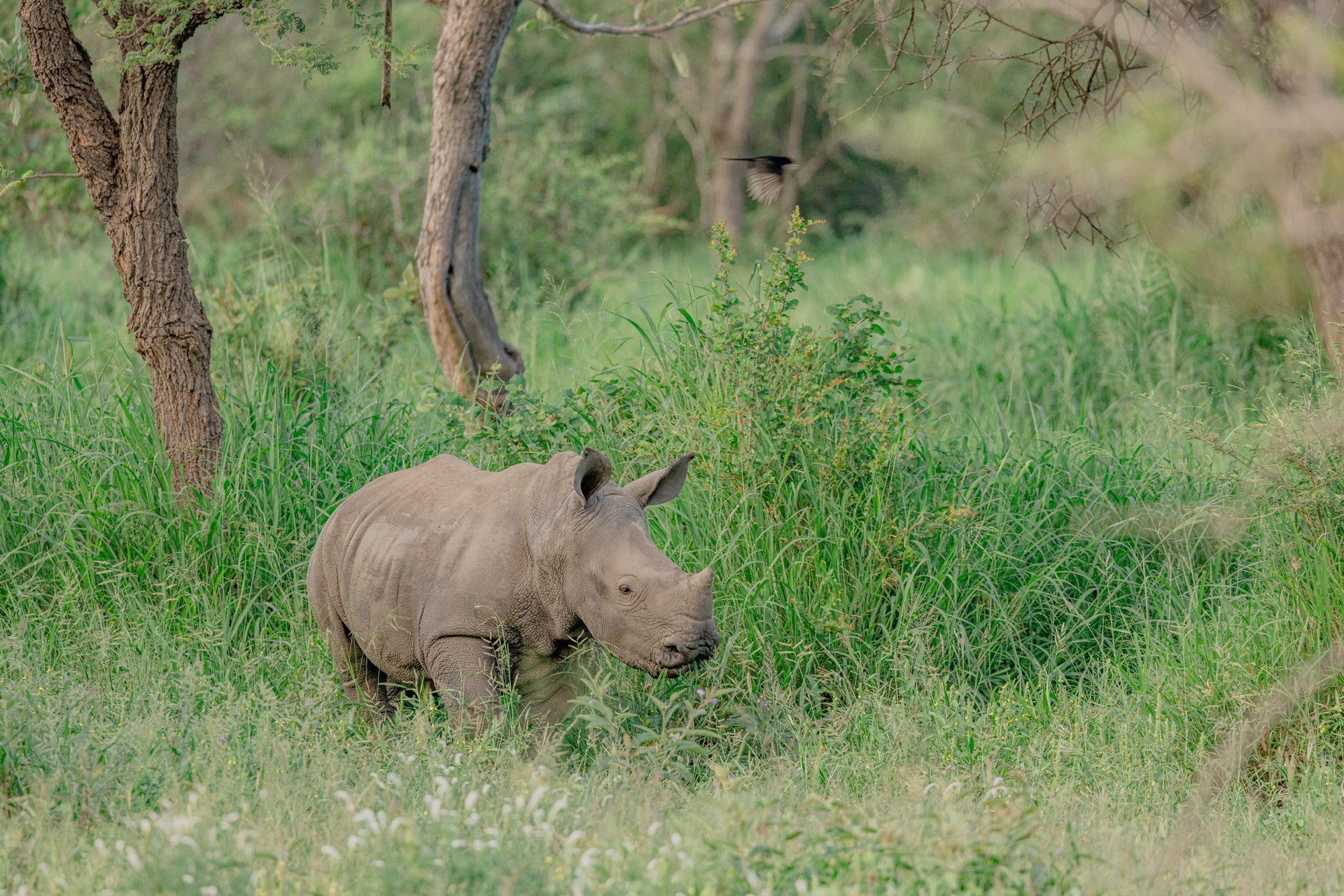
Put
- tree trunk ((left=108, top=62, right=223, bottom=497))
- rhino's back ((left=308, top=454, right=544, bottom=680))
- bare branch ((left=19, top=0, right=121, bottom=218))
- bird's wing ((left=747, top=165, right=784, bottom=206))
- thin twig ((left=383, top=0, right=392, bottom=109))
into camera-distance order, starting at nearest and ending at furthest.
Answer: rhino's back ((left=308, top=454, right=544, bottom=680)) < thin twig ((left=383, top=0, right=392, bottom=109)) < bare branch ((left=19, top=0, right=121, bottom=218)) < tree trunk ((left=108, top=62, right=223, bottom=497)) < bird's wing ((left=747, top=165, right=784, bottom=206))

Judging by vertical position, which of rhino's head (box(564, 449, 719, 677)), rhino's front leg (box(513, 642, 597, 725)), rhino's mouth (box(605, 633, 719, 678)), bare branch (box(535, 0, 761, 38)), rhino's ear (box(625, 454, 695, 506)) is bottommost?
rhino's front leg (box(513, 642, 597, 725))

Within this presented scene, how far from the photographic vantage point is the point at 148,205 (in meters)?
5.63

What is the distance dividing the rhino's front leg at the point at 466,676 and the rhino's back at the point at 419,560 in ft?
0.13

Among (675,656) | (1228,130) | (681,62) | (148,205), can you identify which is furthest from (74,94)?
(1228,130)

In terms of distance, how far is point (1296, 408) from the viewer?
17.7ft

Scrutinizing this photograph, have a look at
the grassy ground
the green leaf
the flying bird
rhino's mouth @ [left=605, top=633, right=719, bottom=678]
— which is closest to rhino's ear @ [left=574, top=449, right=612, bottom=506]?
rhino's mouth @ [left=605, top=633, right=719, bottom=678]

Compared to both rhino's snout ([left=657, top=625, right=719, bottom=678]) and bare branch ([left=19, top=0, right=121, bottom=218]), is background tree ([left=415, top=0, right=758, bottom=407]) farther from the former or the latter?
rhino's snout ([left=657, top=625, right=719, bottom=678])

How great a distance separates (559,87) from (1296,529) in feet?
50.1

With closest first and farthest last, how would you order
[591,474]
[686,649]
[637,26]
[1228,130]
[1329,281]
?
1. [1228,130]
2. [686,649]
3. [591,474]
4. [1329,281]
5. [637,26]

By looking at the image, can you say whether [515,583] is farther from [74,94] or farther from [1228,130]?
[74,94]

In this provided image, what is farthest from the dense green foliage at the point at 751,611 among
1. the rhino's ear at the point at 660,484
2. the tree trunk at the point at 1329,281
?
the rhino's ear at the point at 660,484

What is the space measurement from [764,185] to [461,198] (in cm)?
142

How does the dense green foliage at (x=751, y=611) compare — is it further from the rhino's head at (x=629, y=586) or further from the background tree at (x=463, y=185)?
the background tree at (x=463, y=185)

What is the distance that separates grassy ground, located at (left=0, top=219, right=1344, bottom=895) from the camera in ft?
11.0
